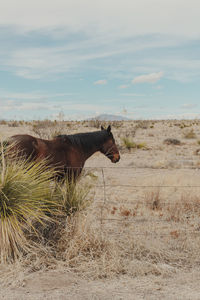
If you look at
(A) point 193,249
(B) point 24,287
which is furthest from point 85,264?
(A) point 193,249

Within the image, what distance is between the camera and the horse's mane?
7.64 meters

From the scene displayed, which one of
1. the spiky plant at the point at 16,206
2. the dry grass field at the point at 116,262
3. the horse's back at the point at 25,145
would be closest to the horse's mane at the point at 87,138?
the horse's back at the point at 25,145

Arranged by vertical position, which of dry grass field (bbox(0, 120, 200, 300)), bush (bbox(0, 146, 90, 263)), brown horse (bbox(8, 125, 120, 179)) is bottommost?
dry grass field (bbox(0, 120, 200, 300))

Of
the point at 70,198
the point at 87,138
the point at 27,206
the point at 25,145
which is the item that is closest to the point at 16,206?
the point at 27,206

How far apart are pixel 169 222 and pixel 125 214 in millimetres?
981

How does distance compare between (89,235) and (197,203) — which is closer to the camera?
(89,235)

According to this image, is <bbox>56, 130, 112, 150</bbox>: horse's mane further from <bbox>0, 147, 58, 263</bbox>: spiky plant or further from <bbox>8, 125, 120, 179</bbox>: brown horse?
<bbox>0, 147, 58, 263</bbox>: spiky plant

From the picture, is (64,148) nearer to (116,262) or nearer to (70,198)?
(70,198)

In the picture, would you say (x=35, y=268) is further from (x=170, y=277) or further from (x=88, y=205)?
(x=170, y=277)

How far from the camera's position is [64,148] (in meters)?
7.53

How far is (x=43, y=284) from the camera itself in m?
4.56

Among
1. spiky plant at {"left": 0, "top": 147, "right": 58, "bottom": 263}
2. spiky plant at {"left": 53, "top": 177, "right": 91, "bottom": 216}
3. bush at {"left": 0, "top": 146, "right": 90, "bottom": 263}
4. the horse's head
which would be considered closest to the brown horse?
the horse's head

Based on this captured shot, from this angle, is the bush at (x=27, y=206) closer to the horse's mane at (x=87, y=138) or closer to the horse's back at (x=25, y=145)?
the horse's back at (x=25, y=145)

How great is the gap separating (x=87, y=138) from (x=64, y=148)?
640 mm
